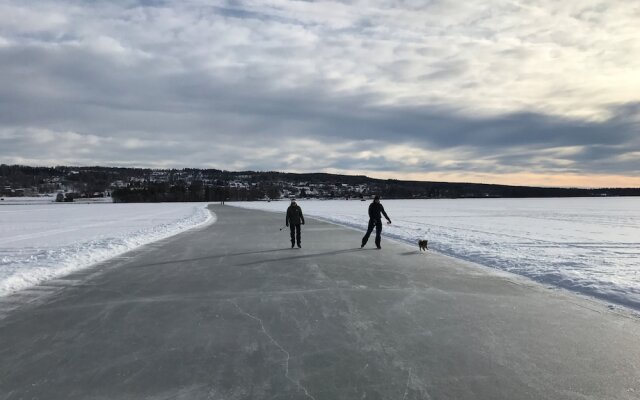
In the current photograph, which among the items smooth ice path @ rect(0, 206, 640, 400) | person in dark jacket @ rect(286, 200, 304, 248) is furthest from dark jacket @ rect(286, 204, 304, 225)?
smooth ice path @ rect(0, 206, 640, 400)

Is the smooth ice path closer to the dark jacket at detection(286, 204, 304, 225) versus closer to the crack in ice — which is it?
the crack in ice

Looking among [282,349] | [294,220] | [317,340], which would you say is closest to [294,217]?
[294,220]

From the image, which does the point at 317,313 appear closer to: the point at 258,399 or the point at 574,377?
the point at 258,399

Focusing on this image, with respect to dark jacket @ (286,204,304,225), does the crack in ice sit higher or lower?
lower

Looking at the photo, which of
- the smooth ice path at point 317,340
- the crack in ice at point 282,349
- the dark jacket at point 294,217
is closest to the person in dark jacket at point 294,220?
the dark jacket at point 294,217

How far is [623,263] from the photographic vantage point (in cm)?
1050

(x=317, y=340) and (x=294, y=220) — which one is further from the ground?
(x=294, y=220)

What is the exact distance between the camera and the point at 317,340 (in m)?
4.79

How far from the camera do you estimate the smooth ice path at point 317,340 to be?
3641 mm

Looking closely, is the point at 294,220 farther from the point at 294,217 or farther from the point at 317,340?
the point at 317,340

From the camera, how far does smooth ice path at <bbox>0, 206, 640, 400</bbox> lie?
3641 mm

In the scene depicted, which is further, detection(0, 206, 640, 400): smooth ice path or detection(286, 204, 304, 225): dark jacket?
detection(286, 204, 304, 225): dark jacket

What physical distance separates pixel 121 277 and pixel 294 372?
6.37 metres

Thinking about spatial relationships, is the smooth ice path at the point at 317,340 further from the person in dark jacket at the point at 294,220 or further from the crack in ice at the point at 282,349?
the person in dark jacket at the point at 294,220
